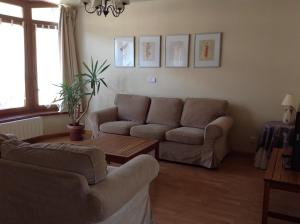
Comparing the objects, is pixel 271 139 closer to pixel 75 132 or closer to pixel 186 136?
pixel 186 136

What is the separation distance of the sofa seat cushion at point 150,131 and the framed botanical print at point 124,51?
1.47m

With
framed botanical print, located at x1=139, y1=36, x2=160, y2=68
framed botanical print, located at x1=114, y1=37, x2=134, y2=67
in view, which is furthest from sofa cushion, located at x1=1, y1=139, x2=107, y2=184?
framed botanical print, located at x1=114, y1=37, x2=134, y2=67

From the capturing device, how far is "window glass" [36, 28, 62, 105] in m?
5.06

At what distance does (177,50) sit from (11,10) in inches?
114

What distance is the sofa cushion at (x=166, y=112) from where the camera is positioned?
4371 millimetres

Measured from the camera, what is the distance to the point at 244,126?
4.27 m

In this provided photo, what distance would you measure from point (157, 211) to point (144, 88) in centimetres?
279

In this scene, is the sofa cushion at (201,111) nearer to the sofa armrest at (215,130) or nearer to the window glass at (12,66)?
the sofa armrest at (215,130)

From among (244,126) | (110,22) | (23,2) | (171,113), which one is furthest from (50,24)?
(244,126)

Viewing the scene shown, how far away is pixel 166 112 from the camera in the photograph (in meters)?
4.42

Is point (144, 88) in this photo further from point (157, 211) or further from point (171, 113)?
point (157, 211)

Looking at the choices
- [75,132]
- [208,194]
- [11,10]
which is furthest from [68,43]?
[208,194]

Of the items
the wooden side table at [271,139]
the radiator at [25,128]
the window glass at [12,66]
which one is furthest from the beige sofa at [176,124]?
the window glass at [12,66]

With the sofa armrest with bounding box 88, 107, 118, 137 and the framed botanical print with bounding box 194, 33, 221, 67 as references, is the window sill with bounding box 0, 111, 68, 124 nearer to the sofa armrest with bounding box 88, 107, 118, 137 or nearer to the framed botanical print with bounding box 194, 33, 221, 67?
the sofa armrest with bounding box 88, 107, 118, 137
